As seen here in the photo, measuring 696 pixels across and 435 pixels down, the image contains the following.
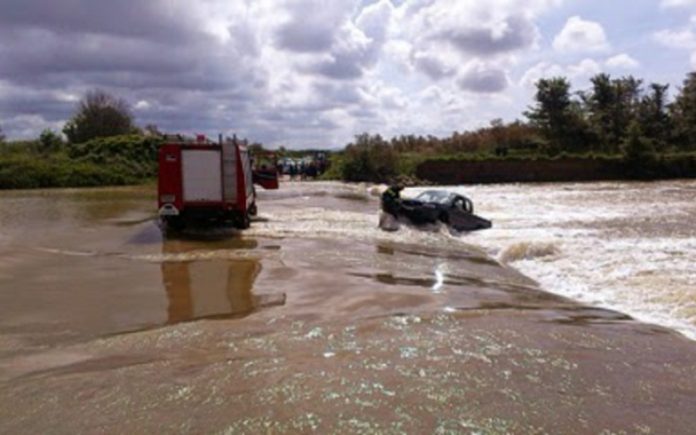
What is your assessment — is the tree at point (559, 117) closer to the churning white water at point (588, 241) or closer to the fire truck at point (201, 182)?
the churning white water at point (588, 241)

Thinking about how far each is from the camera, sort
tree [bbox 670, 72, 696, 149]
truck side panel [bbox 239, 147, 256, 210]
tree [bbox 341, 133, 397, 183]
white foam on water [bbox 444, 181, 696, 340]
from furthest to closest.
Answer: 1. tree [bbox 670, 72, 696, 149]
2. tree [bbox 341, 133, 397, 183]
3. truck side panel [bbox 239, 147, 256, 210]
4. white foam on water [bbox 444, 181, 696, 340]

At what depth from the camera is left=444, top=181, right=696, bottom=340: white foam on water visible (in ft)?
31.0

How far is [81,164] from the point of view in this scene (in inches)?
1804

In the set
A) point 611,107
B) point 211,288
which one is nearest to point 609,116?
point 611,107

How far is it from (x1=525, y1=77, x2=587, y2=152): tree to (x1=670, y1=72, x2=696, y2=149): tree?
9105mm

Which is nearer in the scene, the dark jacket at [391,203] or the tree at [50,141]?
the dark jacket at [391,203]

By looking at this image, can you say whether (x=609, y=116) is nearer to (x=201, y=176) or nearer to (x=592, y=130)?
(x=592, y=130)

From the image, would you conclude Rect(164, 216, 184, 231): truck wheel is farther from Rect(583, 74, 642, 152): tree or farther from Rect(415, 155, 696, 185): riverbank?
Rect(583, 74, 642, 152): tree

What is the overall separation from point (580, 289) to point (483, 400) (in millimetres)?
6133

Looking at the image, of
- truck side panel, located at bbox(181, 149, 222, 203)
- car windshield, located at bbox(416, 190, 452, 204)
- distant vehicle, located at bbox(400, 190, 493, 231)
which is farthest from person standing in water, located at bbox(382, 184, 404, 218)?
truck side panel, located at bbox(181, 149, 222, 203)

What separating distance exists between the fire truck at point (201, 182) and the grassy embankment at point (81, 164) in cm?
3001

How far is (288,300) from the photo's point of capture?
8.66 meters

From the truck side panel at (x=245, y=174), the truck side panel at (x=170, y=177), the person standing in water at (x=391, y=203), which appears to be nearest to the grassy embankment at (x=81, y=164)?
the truck side panel at (x=245, y=174)

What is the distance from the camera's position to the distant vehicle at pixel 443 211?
18000mm
